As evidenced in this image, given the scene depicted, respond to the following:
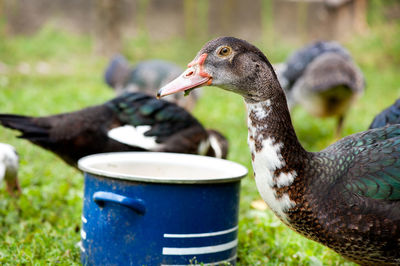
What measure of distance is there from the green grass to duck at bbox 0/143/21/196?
81 millimetres

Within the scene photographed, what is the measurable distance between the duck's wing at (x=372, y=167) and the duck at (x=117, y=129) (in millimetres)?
1332

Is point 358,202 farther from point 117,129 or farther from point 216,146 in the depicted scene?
point 216,146

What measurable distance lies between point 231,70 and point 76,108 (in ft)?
15.1

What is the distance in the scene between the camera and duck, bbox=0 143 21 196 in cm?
317

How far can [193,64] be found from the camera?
2049mm

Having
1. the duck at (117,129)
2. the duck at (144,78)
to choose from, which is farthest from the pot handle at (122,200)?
the duck at (144,78)

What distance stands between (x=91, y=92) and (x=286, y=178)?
5.88m

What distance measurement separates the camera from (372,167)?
2031 millimetres

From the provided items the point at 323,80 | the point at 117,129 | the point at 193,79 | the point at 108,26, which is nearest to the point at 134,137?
the point at 117,129

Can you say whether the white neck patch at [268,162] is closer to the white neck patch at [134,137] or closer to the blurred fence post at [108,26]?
the white neck patch at [134,137]

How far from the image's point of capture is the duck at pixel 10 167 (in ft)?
10.4

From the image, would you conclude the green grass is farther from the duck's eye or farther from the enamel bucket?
the duck's eye

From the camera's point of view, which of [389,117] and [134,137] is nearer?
[389,117]

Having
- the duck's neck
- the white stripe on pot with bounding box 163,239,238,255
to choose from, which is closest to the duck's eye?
the duck's neck
